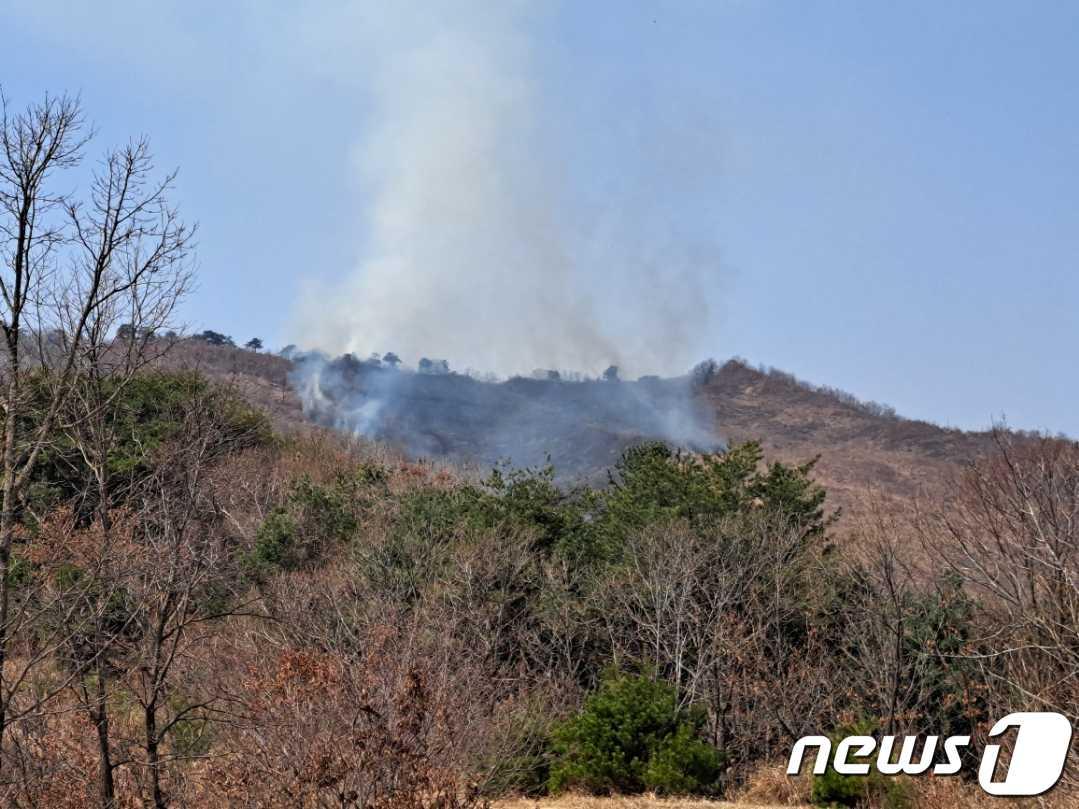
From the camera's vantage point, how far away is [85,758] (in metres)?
12.9

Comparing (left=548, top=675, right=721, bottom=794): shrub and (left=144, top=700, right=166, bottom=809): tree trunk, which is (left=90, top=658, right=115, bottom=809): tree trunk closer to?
(left=144, top=700, right=166, bottom=809): tree trunk

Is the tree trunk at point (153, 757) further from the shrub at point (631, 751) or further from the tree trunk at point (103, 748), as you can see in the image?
the shrub at point (631, 751)

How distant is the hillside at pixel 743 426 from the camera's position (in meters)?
90.3

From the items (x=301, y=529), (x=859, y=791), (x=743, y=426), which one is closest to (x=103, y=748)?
(x=859, y=791)

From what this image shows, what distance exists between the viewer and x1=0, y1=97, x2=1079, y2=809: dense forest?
10023 millimetres

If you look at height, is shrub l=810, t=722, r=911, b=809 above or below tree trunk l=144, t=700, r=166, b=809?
below

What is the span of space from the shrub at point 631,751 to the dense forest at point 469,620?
45mm

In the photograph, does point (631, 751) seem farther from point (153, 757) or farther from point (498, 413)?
point (498, 413)

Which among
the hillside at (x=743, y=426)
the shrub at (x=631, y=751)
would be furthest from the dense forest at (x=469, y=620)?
the hillside at (x=743, y=426)

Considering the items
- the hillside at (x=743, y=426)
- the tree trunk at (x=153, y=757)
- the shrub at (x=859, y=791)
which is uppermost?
the hillside at (x=743, y=426)

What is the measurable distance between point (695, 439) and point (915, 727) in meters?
93.6

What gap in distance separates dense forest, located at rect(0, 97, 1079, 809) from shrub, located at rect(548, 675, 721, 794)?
0.15 ft

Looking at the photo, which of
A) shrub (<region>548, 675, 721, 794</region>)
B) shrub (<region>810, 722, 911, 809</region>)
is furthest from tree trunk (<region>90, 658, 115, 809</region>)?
shrub (<region>810, 722, 911, 809</region>)

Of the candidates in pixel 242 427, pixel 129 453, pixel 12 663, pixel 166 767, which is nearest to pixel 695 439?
pixel 242 427
